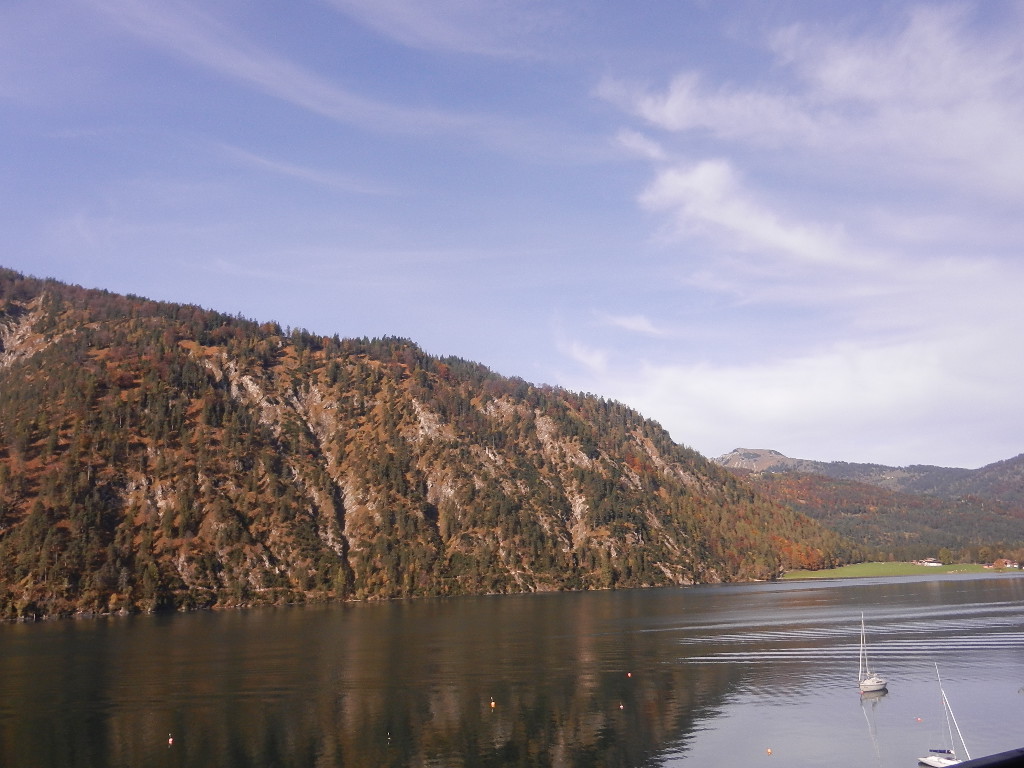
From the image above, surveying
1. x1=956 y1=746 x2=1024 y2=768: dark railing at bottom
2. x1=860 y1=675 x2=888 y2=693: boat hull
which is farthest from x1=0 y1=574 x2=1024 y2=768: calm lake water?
x1=956 y1=746 x2=1024 y2=768: dark railing at bottom

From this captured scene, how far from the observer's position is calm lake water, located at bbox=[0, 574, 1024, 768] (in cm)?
5794

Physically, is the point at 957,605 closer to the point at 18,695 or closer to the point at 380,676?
the point at 380,676

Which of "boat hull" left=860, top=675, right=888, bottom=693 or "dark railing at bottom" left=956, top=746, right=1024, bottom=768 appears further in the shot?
"boat hull" left=860, top=675, right=888, bottom=693

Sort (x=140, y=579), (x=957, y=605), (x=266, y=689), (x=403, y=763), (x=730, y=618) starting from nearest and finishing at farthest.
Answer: (x=403, y=763) < (x=266, y=689) < (x=730, y=618) < (x=957, y=605) < (x=140, y=579)

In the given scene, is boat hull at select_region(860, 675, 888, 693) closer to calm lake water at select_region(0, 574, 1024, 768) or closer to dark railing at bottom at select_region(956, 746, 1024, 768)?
calm lake water at select_region(0, 574, 1024, 768)

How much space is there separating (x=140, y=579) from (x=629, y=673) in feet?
504

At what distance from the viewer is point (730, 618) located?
147m

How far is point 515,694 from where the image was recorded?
254 feet

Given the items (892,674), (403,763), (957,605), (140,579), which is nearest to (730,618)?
(957,605)

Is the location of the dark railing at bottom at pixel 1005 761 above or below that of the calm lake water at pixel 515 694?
above

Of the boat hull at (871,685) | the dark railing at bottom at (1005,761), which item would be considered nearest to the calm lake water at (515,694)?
the boat hull at (871,685)

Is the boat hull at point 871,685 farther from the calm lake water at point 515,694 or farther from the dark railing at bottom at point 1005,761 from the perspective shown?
the dark railing at bottom at point 1005,761

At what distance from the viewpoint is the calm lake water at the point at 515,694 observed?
190ft

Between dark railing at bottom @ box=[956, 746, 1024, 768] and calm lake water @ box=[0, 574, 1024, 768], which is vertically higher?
dark railing at bottom @ box=[956, 746, 1024, 768]
